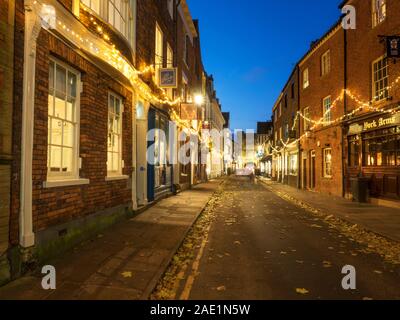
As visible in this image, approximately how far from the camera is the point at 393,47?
1260cm

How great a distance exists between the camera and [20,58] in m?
5.32

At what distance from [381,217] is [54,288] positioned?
34.2ft

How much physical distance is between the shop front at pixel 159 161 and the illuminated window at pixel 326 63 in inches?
417

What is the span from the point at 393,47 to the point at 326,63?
8705 millimetres

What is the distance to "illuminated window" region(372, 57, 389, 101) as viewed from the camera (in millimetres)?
14337

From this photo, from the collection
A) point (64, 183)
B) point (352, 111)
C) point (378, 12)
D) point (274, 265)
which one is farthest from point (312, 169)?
point (64, 183)

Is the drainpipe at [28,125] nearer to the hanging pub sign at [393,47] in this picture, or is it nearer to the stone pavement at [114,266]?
the stone pavement at [114,266]

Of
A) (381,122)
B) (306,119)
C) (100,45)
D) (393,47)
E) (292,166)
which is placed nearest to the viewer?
(100,45)

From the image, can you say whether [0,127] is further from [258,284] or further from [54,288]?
[258,284]

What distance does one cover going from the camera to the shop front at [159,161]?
44.5 feet

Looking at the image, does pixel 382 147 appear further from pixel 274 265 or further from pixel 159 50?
pixel 274 265

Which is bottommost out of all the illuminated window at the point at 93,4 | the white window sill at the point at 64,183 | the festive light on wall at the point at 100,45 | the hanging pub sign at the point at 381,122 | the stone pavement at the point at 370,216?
the stone pavement at the point at 370,216

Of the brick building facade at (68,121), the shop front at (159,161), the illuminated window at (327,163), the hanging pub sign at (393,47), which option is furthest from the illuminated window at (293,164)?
the brick building facade at (68,121)
